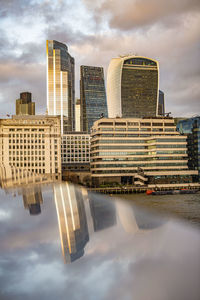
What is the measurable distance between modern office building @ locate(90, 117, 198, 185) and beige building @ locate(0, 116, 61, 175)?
13.8 metres

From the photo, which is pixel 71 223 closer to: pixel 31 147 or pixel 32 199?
pixel 32 199

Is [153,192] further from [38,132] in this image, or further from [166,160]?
[38,132]

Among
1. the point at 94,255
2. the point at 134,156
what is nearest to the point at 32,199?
the point at 94,255

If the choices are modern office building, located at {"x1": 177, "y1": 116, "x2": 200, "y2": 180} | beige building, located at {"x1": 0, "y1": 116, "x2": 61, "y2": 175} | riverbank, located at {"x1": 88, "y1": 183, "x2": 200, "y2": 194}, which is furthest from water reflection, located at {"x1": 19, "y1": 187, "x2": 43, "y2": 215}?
modern office building, located at {"x1": 177, "y1": 116, "x2": 200, "y2": 180}

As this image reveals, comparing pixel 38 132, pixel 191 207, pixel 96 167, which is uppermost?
pixel 38 132

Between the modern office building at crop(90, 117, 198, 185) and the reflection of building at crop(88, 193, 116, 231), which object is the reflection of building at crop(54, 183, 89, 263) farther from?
the modern office building at crop(90, 117, 198, 185)

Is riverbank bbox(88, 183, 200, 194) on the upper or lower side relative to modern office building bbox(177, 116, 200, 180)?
lower

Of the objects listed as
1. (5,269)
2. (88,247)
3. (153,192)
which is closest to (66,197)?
(88,247)

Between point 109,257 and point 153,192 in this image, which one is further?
point 153,192

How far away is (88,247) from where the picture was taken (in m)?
3.89

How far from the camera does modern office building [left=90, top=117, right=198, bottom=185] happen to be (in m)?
92.4

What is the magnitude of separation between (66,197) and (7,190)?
1736 mm

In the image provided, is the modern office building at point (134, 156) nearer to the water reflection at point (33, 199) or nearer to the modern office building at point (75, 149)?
the modern office building at point (75, 149)

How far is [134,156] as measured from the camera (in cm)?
9419
